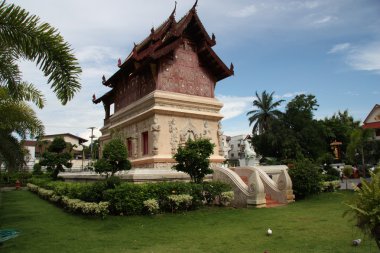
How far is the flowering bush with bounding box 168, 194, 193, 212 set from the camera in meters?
11.4

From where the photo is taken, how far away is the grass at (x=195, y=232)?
7.35m

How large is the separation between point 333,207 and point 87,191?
910 cm

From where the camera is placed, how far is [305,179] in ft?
49.5

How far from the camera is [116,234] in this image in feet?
28.7

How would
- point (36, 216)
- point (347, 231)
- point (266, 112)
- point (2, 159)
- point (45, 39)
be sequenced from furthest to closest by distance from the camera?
point (266, 112) < point (36, 216) < point (2, 159) < point (347, 231) < point (45, 39)

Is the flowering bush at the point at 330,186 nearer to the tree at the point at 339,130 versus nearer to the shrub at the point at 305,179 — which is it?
the shrub at the point at 305,179

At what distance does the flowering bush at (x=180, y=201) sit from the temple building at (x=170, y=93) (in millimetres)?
5341

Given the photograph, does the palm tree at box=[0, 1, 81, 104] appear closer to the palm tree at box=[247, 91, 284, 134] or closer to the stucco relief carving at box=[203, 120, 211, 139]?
the stucco relief carving at box=[203, 120, 211, 139]

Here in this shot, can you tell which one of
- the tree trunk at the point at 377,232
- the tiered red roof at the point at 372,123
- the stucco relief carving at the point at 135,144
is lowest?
the tree trunk at the point at 377,232

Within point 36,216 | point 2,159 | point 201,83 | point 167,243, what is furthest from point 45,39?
point 201,83

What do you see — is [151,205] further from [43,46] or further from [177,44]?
[177,44]

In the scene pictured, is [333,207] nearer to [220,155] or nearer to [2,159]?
[220,155]

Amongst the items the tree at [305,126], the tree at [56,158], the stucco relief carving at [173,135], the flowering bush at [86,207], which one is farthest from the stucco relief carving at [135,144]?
the tree at [305,126]

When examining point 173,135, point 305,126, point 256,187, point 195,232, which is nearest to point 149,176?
point 256,187
